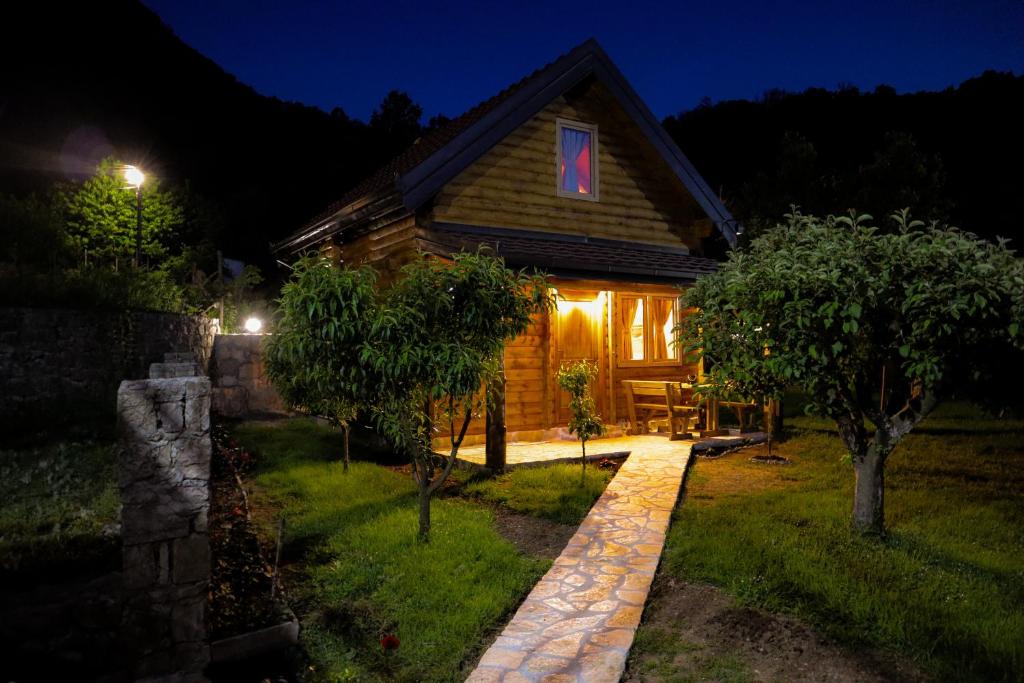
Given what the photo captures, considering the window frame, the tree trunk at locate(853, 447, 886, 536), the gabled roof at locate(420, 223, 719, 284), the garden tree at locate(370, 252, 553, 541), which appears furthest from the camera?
the window frame

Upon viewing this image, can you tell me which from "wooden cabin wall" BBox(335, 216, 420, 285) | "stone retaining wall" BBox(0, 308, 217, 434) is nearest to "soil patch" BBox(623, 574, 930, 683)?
"wooden cabin wall" BBox(335, 216, 420, 285)

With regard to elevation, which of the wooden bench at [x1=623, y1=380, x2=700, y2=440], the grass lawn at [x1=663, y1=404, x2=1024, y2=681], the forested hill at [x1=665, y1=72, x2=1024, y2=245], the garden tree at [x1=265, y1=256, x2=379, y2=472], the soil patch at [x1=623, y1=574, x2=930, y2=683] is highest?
the forested hill at [x1=665, y1=72, x2=1024, y2=245]

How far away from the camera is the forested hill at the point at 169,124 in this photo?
3434 centimetres

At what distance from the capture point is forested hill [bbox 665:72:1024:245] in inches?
930

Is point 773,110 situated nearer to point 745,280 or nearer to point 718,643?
point 745,280

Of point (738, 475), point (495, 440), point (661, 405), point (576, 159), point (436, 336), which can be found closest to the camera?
point (436, 336)

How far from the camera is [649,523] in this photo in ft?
22.0

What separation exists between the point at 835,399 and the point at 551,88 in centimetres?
814

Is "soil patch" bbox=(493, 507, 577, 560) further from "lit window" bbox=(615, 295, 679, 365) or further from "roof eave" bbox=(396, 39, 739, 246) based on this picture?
"lit window" bbox=(615, 295, 679, 365)

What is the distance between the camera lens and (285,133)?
41.4 m

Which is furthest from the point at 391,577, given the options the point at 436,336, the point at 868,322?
the point at 868,322

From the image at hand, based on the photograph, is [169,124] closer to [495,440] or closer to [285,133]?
[285,133]

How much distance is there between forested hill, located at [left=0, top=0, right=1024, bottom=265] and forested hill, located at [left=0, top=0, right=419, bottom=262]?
11 cm

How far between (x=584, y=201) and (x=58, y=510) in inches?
406
